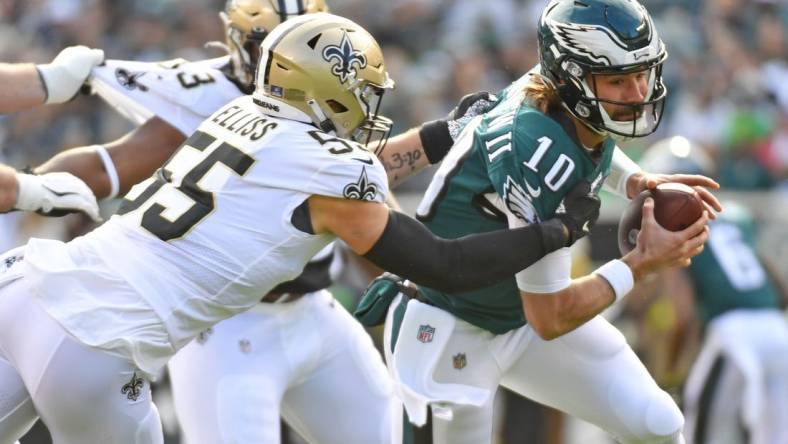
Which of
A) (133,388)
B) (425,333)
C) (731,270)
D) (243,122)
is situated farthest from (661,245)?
(731,270)

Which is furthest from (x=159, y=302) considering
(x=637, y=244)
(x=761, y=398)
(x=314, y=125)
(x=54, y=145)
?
(x=54, y=145)

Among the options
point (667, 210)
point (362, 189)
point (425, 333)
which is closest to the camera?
point (362, 189)

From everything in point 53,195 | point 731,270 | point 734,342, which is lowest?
point 734,342

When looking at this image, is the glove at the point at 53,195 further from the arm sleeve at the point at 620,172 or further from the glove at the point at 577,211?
the arm sleeve at the point at 620,172

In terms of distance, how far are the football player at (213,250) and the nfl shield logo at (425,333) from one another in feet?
→ 2.11

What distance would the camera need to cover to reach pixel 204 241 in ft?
13.2

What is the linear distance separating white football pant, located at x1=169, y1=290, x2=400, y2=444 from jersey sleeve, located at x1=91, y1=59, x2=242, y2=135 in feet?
2.50

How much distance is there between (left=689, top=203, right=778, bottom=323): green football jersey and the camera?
725cm

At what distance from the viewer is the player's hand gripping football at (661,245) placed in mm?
4359

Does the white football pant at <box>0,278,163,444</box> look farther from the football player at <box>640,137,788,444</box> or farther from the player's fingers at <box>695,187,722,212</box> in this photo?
the football player at <box>640,137,788,444</box>

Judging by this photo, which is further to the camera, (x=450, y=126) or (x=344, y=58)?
(x=450, y=126)

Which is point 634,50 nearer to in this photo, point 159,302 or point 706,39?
point 159,302

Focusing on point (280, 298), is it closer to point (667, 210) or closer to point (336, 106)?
point (336, 106)

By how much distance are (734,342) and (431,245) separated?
358cm
